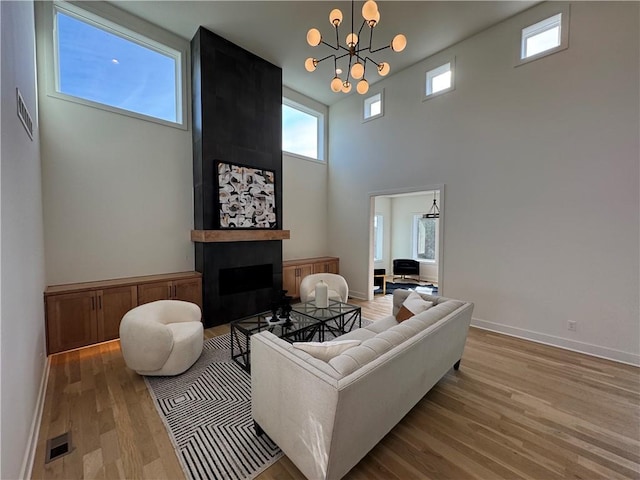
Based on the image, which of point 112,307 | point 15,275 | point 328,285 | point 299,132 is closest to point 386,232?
point 299,132

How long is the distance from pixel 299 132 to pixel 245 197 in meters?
2.53

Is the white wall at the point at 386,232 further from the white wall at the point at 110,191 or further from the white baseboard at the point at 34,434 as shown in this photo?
the white baseboard at the point at 34,434

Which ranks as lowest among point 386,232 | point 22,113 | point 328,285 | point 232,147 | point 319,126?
point 328,285

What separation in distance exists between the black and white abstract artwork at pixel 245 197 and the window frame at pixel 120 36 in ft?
3.75

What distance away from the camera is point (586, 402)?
2432 millimetres

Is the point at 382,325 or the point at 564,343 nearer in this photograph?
the point at 382,325

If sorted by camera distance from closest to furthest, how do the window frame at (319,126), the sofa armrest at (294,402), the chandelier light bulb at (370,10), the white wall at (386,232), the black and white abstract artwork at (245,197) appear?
the sofa armrest at (294,402), the chandelier light bulb at (370,10), the black and white abstract artwork at (245,197), the window frame at (319,126), the white wall at (386,232)

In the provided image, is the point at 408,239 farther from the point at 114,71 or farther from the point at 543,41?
the point at 114,71

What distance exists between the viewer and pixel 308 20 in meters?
4.03

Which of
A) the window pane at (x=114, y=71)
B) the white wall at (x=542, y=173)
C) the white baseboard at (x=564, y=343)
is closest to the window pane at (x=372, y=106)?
the white wall at (x=542, y=173)

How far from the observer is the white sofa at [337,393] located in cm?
140

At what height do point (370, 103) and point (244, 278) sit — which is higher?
point (370, 103)

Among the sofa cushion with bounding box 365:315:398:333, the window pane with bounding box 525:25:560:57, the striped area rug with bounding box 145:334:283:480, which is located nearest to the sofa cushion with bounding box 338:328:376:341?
the sofa cushion with bounding box 365:315:398:333

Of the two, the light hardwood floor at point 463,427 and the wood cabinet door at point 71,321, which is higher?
the wood cabinet door at point 71,321
